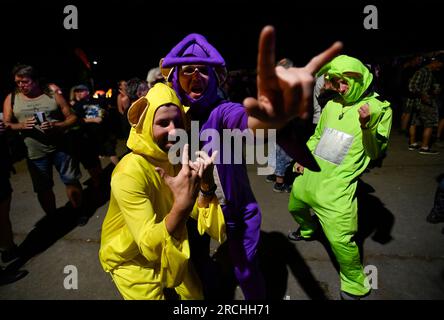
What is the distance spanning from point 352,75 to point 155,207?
1775 millimetres

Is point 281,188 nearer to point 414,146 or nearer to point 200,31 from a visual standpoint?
point 414,146

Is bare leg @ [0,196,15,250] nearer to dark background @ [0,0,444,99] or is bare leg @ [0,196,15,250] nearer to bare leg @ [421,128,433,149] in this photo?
dark background @ [0,0,444,99]

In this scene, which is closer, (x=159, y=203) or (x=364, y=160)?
(x=159, y=203)

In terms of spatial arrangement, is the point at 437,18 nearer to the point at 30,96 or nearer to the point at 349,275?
the point at 349,275

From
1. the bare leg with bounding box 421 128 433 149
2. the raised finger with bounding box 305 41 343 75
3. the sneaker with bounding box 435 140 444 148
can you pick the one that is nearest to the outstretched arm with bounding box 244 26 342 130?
the raised finger with bounding box 305 41 343 75

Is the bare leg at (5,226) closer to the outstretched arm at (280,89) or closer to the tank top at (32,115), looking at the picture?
the tank top at (32,115)

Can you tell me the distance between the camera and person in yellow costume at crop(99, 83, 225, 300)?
1185mm

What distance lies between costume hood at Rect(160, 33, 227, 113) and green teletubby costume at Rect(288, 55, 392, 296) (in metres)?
1.06

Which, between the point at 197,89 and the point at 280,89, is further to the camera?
the point at 197,89

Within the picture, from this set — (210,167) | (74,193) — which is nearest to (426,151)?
(210,167)

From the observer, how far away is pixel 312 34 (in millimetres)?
11836

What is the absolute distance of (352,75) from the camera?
2.06 meters

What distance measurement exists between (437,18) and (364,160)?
40.6 feet
